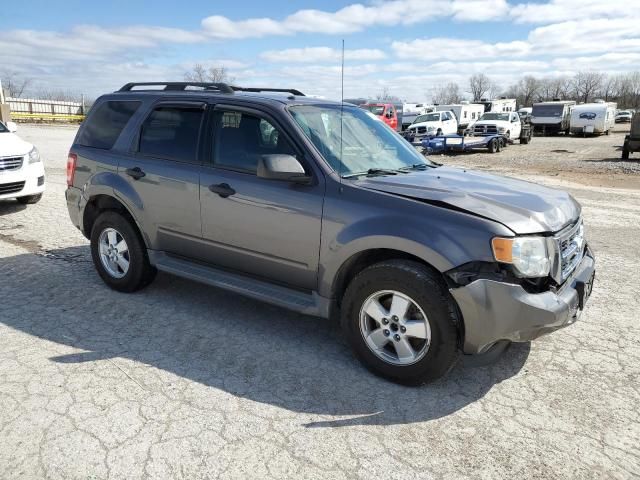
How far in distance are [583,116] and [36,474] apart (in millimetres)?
45041

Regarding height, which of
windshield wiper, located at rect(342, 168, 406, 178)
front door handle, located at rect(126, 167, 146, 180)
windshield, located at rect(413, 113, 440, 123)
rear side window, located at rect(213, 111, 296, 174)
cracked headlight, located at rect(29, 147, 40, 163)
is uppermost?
windshield, located at rect(413, 113, 440, 123)

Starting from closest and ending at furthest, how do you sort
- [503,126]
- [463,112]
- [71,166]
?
1. [71,166]
2. [503,126]
3. [463,112]

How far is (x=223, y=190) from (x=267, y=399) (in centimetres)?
166

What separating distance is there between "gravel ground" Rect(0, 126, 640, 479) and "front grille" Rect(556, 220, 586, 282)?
748mm

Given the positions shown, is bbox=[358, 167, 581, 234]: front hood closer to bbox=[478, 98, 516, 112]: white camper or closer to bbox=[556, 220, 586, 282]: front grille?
bbox=[556, 220, 586, 282]: front grille

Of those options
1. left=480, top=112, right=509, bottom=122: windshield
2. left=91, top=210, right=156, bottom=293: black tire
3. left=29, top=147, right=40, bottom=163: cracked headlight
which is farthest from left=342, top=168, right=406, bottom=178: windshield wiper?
left=480, top=112, right=509, bottom=122: windshield

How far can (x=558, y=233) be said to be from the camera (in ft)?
10.5

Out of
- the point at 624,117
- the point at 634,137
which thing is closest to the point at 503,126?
the point at 634,137

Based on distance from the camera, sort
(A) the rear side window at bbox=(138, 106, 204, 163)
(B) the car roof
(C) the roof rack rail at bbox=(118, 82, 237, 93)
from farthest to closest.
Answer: (C) the roof rack rail at bbox=(118, 82, 237, 93) < (A) the rear side window at bbox=(138, 106, 204, 163) < (B) the car roof

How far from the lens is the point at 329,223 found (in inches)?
136

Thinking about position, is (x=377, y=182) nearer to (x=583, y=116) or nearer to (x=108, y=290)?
(x=108, y=290)

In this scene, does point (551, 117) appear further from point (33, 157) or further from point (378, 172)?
point (378, 172)

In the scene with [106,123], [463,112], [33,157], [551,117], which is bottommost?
[33,157]

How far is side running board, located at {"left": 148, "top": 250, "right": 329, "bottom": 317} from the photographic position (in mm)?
3621
